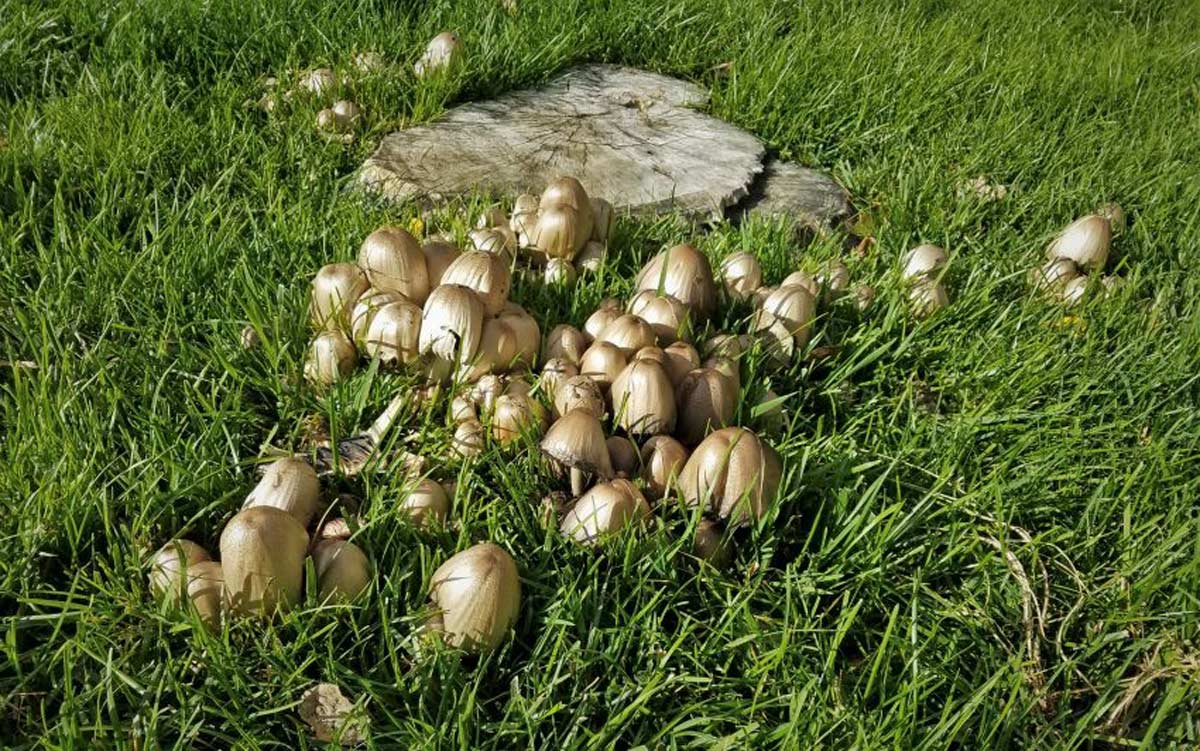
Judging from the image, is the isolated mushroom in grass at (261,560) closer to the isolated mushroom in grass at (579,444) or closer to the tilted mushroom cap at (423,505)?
the tilted mushroom cap at (423,505)

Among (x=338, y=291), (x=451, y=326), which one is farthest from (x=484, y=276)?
(x=338, y=291)

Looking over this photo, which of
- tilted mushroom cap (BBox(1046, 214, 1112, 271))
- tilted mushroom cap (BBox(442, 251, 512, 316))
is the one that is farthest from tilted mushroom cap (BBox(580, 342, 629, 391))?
Answer: tilted mushroom cap (BBox(1046, 214, 1112, 271))

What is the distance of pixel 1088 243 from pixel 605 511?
202cm

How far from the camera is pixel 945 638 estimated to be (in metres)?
1.92

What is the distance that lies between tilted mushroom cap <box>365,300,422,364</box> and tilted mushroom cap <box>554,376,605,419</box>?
1.13 feet

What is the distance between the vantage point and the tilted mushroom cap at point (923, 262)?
2.87m

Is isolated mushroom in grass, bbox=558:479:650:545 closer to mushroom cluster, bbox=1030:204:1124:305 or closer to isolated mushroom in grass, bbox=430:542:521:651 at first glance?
isolated mushroom in grass, bbox=430:542:521:651

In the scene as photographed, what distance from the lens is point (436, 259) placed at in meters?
2.33

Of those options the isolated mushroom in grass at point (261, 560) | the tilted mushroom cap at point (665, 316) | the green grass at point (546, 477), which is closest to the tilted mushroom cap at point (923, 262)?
the green grass at point (546, 477)

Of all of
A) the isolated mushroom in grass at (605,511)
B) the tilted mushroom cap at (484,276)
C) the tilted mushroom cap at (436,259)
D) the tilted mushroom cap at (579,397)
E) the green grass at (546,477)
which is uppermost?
the tilted mushroom cap at (484,276)

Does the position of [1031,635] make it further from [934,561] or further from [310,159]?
[310,159]

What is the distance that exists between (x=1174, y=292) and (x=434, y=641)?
263 centimetres

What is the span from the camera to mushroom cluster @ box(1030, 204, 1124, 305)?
2.98 m

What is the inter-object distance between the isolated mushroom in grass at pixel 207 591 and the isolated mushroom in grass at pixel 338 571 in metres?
0.15
